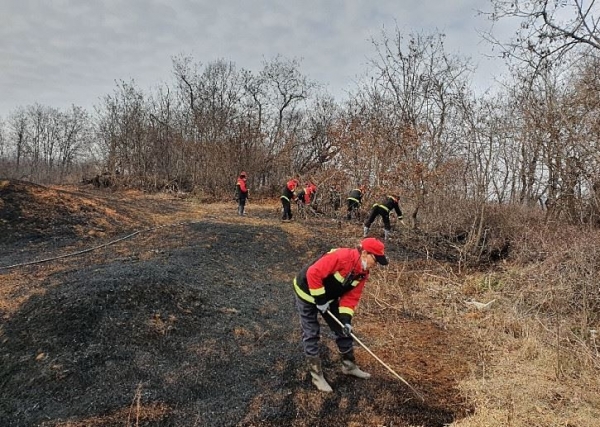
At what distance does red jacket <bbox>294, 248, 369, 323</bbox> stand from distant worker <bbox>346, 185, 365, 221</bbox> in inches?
372

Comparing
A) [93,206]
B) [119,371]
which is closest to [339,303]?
[119,371]

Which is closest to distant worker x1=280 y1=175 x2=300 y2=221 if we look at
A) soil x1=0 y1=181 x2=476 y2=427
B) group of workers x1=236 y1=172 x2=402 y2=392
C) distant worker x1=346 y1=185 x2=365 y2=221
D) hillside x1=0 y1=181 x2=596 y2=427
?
distant worker x1=346 y1=185 x2=365 y2=221

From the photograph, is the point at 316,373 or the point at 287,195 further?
the point at 287,195

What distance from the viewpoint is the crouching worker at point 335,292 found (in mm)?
3895

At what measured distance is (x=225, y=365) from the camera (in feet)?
14.7

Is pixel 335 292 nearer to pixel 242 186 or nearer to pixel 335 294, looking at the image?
pixel 335 294

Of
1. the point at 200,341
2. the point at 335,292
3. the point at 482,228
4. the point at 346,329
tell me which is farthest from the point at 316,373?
the point at 482,228

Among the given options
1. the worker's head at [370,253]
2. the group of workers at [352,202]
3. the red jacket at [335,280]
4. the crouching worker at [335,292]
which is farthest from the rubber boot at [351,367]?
the group of workers at [352,202]

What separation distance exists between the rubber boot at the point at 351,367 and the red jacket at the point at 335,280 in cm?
Answer: 49

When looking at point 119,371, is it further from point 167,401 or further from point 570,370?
point 570,370

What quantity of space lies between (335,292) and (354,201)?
957cm

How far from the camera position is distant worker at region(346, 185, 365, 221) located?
532 inches

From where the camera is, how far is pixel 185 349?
4.72 metres

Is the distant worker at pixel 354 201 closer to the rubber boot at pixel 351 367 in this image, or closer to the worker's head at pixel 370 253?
the rubber boot at pixel 351 367
